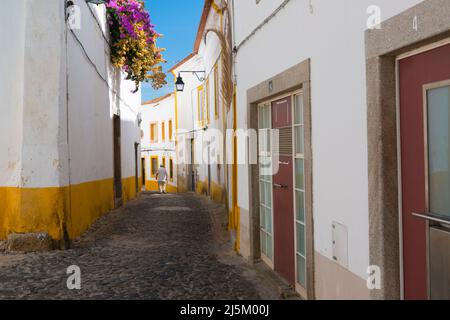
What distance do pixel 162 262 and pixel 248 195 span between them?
4.83 feet

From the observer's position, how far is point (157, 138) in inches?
1441

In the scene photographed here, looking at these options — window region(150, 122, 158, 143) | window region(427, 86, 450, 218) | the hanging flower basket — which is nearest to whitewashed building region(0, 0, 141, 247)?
the hanging flower basket

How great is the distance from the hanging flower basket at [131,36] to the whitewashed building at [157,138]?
59.1ft

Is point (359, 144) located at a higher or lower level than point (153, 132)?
lower

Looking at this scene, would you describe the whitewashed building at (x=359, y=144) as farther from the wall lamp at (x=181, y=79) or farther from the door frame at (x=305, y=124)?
the wall lamp at (x=181, y=79)

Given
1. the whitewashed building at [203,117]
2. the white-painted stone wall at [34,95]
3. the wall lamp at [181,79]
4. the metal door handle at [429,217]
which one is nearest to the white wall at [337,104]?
the metal door handle at [429,217]

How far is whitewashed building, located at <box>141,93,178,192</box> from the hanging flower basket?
18.0 meters

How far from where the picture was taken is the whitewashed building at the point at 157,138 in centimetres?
3378

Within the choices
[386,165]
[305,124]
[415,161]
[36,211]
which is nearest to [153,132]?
[36,211]

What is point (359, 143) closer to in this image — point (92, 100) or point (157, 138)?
point (92, 100)

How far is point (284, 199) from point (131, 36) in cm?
992

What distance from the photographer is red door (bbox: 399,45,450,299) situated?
2.84 m

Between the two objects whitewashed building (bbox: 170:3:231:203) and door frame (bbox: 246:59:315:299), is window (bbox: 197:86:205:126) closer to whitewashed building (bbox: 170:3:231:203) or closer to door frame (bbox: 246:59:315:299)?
whitewashed building (bbox: 170:3:231:203)
